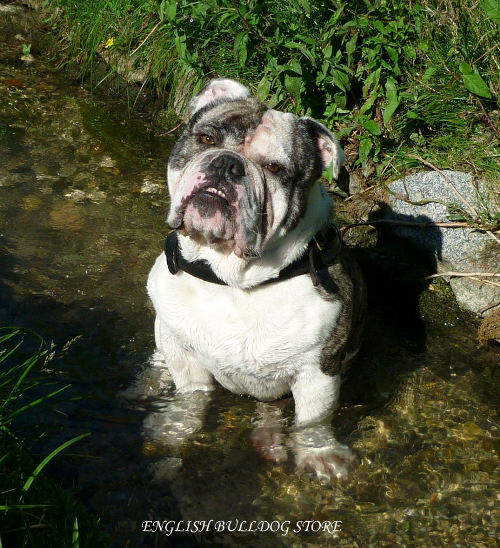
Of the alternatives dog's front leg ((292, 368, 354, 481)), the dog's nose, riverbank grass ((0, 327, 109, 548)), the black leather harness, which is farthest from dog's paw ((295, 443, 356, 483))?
the dog's nose

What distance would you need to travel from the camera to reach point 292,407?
4.29m

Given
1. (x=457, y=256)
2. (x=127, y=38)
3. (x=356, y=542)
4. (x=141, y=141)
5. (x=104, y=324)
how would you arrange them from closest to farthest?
(x=356, y=542), (x=104, y=324), (x=457, y=256), (x=141, y=141), (x=127, y=38)

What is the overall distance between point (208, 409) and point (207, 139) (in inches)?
63.0

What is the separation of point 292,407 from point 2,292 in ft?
7.11

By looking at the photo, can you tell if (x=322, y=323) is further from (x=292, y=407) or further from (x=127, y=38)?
(x=127, y=38)

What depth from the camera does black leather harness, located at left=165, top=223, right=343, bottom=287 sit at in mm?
3564

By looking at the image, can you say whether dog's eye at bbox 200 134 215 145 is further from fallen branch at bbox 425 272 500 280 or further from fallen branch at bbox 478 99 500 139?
fallen branch at bbox 478 99 500 139

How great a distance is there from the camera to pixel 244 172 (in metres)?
3.29

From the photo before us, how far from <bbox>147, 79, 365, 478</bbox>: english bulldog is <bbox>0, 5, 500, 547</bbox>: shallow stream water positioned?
1.03 ft

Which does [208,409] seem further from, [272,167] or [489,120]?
[489,120]

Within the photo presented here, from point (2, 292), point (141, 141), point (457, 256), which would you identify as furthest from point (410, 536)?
point (141, 141)

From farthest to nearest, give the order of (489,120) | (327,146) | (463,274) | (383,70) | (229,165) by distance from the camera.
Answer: (383,70)
(489,120)
(463,274)
(327,146)
(229,165)

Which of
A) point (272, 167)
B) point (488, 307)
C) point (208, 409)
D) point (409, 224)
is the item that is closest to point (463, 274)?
point (488, 307)

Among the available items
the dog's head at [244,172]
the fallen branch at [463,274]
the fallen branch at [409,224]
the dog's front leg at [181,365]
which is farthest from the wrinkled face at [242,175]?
the fallen branch at [463,274]
